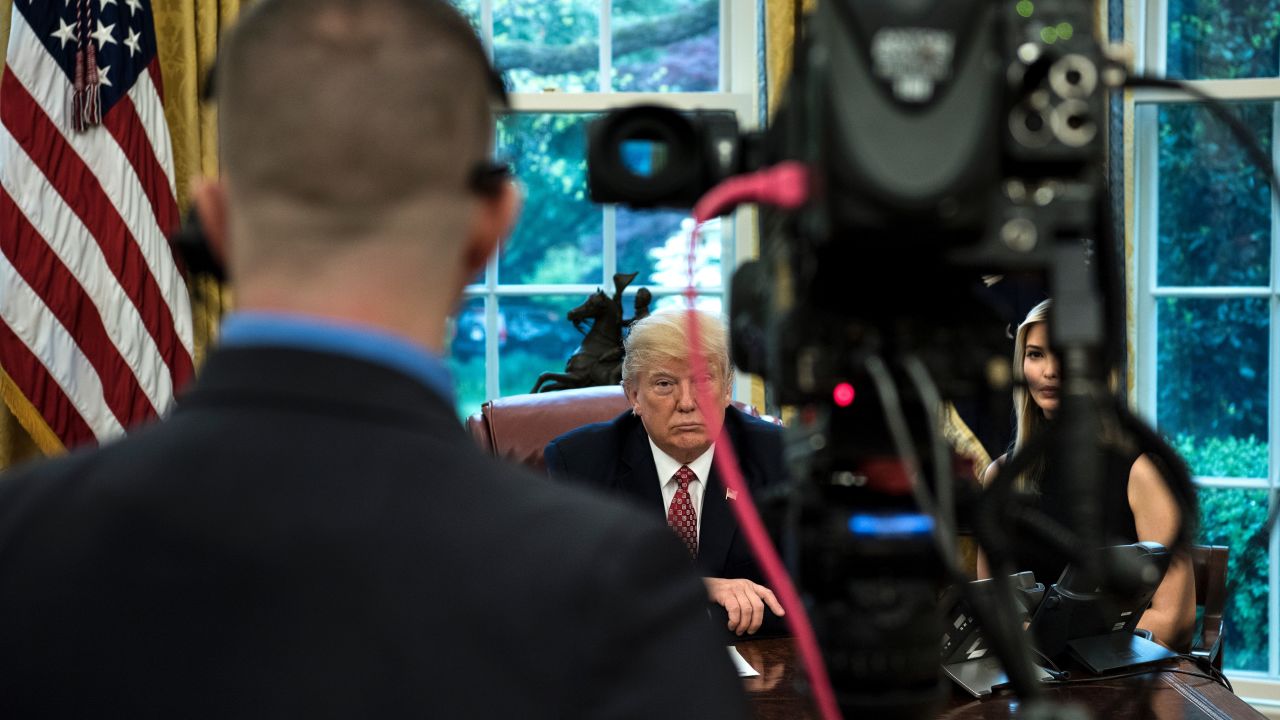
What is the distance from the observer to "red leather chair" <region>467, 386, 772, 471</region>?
2920 millimetres

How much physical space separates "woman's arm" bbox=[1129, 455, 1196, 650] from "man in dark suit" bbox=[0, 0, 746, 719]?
1.79 metres

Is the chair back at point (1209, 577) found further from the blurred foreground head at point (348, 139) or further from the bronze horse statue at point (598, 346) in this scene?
the blurred foreground head at point (348, 139)

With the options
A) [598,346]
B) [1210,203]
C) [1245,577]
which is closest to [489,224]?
[598,346]

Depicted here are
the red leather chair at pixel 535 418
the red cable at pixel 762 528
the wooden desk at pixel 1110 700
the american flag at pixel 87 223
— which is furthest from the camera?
the american flag at pixel 87 223

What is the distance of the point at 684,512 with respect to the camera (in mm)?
2734

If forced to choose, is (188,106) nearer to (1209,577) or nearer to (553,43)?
(553,43)

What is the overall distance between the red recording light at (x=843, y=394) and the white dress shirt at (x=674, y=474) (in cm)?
198

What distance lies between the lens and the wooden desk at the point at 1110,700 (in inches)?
65.9

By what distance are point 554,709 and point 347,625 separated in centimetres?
10

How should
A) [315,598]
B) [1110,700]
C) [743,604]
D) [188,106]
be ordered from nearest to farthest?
[315,598]
[1110,700]
[743,604]
[188,106]

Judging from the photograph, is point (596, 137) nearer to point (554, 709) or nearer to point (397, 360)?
point (397, 360)

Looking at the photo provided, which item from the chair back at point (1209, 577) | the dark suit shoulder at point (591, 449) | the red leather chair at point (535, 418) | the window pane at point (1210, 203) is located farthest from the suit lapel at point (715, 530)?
the window pane at point (1210, 203)

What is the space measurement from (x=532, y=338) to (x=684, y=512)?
3.89 ft

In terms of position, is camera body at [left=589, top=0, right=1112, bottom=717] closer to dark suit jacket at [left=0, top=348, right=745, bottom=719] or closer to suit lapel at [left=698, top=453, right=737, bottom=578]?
dark suit jacket at [left=0, top=348, right=745, bottom=719]
